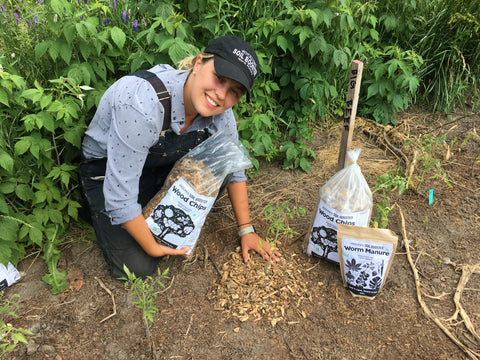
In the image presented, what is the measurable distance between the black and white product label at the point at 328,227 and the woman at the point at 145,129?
72 cm

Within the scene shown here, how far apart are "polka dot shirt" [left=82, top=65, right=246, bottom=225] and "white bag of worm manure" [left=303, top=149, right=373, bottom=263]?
0.90 metres

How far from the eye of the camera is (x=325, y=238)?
81.0 inches

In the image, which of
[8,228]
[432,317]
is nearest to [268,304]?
[432,317]

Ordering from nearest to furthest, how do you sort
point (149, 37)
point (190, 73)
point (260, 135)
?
1. point (190, 73)
2. point (149, 37)
3. point (260, 135)

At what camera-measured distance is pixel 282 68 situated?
9.89ft

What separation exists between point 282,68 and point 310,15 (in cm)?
58

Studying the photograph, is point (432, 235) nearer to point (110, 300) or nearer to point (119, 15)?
point (110, 300)

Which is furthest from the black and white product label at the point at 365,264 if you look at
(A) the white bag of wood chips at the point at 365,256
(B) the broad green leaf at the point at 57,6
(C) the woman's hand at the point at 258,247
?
(B) the broad green leaf at the point at 57,6

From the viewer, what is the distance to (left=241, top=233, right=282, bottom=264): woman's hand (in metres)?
2.17

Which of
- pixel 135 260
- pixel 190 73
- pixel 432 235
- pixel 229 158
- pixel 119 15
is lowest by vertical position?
pixel 432 235

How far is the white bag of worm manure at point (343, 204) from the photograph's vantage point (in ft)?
6.20

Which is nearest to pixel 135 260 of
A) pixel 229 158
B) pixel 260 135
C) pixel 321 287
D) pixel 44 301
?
pixel 44 301

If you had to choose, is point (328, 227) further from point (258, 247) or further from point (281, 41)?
point (281, 41)

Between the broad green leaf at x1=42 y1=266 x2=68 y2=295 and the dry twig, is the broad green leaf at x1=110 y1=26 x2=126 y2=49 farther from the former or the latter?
the dry twig
